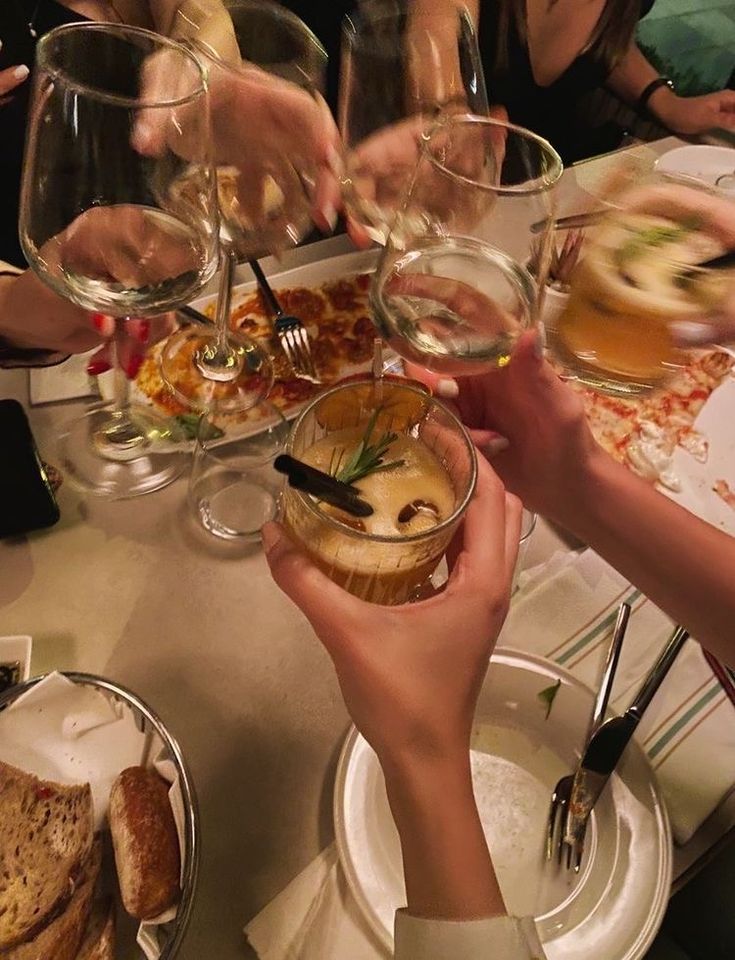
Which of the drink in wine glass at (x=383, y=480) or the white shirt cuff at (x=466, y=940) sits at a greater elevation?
the drink in wine glass at (x=383, y=480)

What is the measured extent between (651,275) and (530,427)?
0.79ft

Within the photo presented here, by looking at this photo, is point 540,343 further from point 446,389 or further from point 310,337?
point 310,337

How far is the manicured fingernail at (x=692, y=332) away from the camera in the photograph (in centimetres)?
62

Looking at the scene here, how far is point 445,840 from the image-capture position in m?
0.52

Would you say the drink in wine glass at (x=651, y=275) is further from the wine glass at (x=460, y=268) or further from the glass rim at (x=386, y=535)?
the glass rim at (x=386, y=535)

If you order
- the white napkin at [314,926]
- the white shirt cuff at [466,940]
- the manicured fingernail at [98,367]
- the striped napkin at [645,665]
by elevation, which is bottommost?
the white napkin at [314,926]

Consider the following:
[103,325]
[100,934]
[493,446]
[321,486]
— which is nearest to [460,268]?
[493,446]

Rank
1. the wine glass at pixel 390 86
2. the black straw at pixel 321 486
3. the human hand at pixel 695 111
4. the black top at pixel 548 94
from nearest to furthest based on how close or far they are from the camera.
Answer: the black straw at pixel 321 486, the wine glass at pixel 390 86, the black top at pixel 548 94, the human hand at pixel 695 111

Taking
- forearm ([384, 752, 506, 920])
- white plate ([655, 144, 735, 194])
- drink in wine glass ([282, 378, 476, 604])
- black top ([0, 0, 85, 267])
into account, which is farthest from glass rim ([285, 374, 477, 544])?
white plate ([655, 144, 735, 194])

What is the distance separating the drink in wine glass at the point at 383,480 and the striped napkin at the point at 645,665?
10.8 inches

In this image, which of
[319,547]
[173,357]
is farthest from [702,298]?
[173,357]

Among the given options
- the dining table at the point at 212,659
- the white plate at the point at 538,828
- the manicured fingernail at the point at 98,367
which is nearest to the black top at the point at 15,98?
the manicured fingernail at the point at 98,367

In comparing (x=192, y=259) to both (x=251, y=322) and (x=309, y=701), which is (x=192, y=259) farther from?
(x=309, y=701)

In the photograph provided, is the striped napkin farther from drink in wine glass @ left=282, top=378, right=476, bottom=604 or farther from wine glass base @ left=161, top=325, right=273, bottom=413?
wine glass base @ left=161, top=325, right=273, bottom=413
